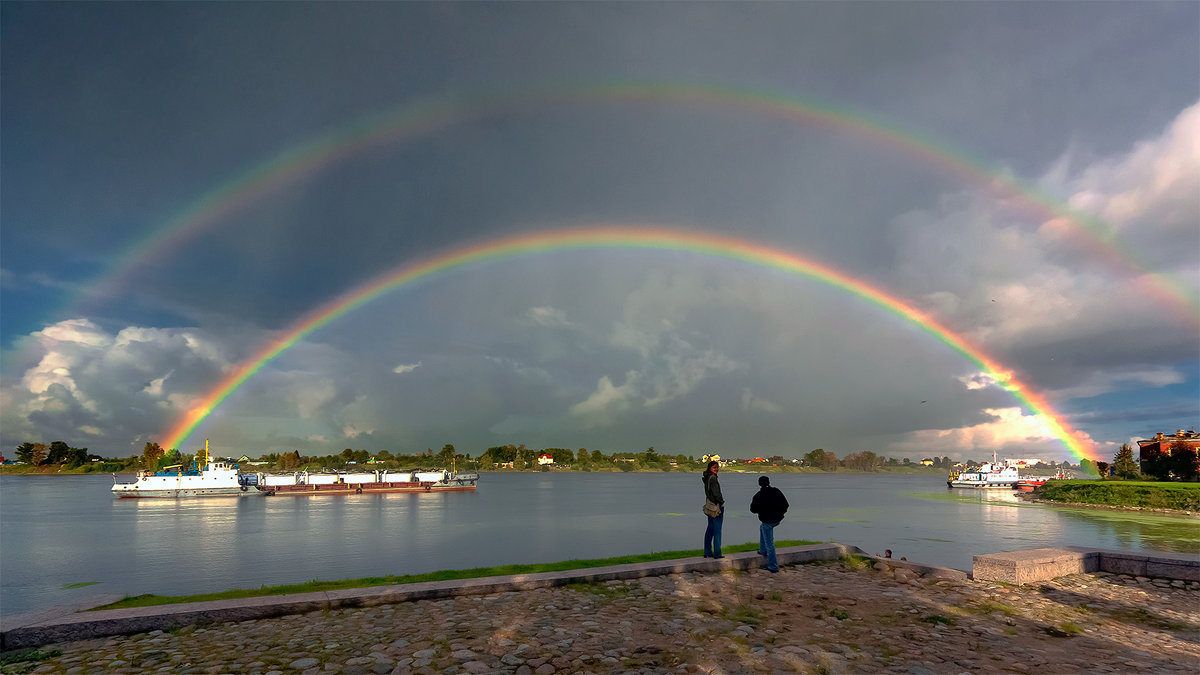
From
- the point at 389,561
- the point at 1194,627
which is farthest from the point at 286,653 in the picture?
the point at 389,561

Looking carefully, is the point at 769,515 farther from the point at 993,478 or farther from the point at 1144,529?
the point at 993,478

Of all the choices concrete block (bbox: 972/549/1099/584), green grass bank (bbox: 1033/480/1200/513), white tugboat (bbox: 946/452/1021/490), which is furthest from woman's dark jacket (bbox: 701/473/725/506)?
white tugboat (bbox: 946/452/1021/490)

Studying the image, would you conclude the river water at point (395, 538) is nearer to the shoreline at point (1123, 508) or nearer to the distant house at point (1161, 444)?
the shoreline at point (1123, 508)

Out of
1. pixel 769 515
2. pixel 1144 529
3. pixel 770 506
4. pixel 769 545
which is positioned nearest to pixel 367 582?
pixel 769 545

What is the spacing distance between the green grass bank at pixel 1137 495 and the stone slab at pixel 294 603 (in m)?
79.5

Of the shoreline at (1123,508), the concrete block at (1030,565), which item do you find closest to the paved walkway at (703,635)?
the concrete block at (1030,565)

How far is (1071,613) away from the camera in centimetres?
1116

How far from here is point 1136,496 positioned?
7625 cm

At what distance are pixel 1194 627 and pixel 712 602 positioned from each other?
7.42 m

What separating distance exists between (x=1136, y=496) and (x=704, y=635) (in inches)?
3571

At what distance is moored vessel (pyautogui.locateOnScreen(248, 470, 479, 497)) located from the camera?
12938 cm

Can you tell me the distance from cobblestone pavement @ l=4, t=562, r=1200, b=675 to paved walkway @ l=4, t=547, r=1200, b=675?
0.11 feet

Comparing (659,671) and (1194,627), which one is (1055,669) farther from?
(659,671)

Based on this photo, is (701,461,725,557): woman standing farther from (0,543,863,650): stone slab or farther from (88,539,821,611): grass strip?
(88,539,821,611): grass strip
